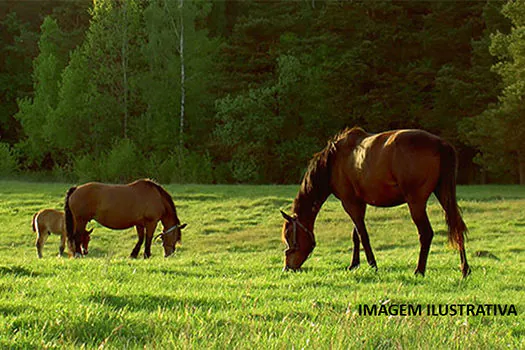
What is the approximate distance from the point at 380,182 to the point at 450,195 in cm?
102

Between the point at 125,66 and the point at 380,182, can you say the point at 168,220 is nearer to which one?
the point at 380,182

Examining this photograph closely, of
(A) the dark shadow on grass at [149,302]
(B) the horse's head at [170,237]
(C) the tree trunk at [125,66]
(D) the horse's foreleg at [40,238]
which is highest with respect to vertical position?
(C) the tree trunk at [125,66]

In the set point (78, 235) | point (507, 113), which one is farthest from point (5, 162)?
point (507, 113)

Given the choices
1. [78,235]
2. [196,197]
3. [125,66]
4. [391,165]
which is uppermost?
[125,66]

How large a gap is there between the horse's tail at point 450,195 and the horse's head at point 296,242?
240cm

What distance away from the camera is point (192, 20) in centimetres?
4116

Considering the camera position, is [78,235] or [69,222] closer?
[69,222]

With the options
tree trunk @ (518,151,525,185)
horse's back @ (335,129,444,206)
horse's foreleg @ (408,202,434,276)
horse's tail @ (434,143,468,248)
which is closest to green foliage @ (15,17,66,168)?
tree trunk @ (518,151,525,185)

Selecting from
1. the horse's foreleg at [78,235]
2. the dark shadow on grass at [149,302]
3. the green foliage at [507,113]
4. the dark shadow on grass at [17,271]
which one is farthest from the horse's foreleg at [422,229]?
the green foliage at [507,113]

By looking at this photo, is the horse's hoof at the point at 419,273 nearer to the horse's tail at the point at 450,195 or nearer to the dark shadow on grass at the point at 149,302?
the horse's tail at the point at 450,195

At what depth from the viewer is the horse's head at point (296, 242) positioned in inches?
383

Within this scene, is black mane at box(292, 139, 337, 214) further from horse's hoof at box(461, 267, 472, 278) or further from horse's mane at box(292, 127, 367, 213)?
horse's hoof at box(461, 267, 472, 278)

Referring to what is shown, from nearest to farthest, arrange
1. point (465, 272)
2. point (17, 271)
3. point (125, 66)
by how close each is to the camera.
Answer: point (17, 271)
point (465, 272)
point (125, 66)

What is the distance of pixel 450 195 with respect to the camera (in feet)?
27.3
